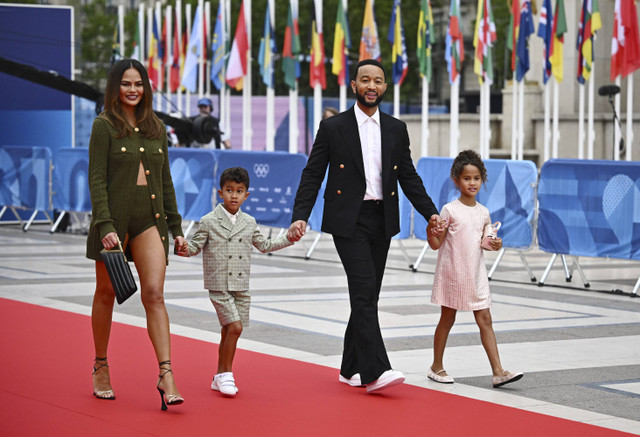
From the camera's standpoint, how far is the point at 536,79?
32094mm

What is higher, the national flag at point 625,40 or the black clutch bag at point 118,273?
the national flag at point 625,40

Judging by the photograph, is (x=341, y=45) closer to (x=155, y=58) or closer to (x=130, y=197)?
(x=155, y=58)

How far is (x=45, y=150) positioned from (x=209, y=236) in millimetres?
14770

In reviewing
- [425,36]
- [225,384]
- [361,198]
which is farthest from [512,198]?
[425,36]

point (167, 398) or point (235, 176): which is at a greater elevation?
point (235, 176)

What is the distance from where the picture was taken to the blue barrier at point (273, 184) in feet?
57.8

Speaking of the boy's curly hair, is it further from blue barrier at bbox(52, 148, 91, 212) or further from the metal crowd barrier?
blue barrier at bbox(52, 148, 91, 212)

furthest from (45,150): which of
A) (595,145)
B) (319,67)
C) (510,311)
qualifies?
(595,145)

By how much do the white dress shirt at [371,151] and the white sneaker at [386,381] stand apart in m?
1.12

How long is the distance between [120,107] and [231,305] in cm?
139

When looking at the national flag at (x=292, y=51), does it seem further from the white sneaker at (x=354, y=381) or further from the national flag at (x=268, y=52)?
the white sneaker at (x=354, y=381)

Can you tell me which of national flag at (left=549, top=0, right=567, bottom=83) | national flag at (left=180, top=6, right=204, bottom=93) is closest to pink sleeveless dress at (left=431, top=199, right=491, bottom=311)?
national flag at (left=549, top=0, right=567, bottom=83)

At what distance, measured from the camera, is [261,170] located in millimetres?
18219

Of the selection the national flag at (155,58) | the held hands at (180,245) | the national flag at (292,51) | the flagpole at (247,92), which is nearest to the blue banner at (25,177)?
the flagpole at (247,92)
